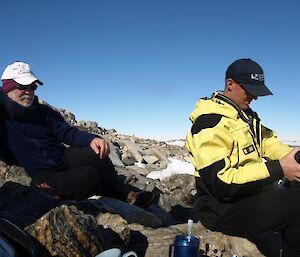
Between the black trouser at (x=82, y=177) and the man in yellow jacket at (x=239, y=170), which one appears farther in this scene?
the black trouser at (x=82, y=177)

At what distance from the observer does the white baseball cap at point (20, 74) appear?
6195mm

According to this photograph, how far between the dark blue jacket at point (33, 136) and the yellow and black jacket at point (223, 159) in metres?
2.34

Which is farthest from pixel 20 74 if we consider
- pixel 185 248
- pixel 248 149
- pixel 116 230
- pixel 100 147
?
pixel 185 248

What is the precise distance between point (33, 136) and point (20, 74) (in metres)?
0.98

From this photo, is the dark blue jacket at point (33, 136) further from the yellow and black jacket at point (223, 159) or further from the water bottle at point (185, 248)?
the water bottle at point (185, 248)

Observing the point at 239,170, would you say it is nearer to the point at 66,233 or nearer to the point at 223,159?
the point at 223,159

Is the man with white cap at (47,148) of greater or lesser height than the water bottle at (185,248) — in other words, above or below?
above

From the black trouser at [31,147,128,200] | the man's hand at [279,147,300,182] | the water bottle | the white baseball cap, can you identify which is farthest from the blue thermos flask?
the white baseball cap

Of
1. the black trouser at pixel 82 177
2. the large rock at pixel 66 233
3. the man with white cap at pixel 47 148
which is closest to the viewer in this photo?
the large rock at pixel 66 233

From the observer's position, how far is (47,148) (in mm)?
6531

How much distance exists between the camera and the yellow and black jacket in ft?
14.5

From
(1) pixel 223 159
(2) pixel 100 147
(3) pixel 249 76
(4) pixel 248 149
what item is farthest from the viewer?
(2) pixel 100 147

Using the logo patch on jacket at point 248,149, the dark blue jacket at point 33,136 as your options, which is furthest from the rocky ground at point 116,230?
the logo patch on jacket at point 248,149

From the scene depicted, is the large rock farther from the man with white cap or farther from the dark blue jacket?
the dark blue jacket
